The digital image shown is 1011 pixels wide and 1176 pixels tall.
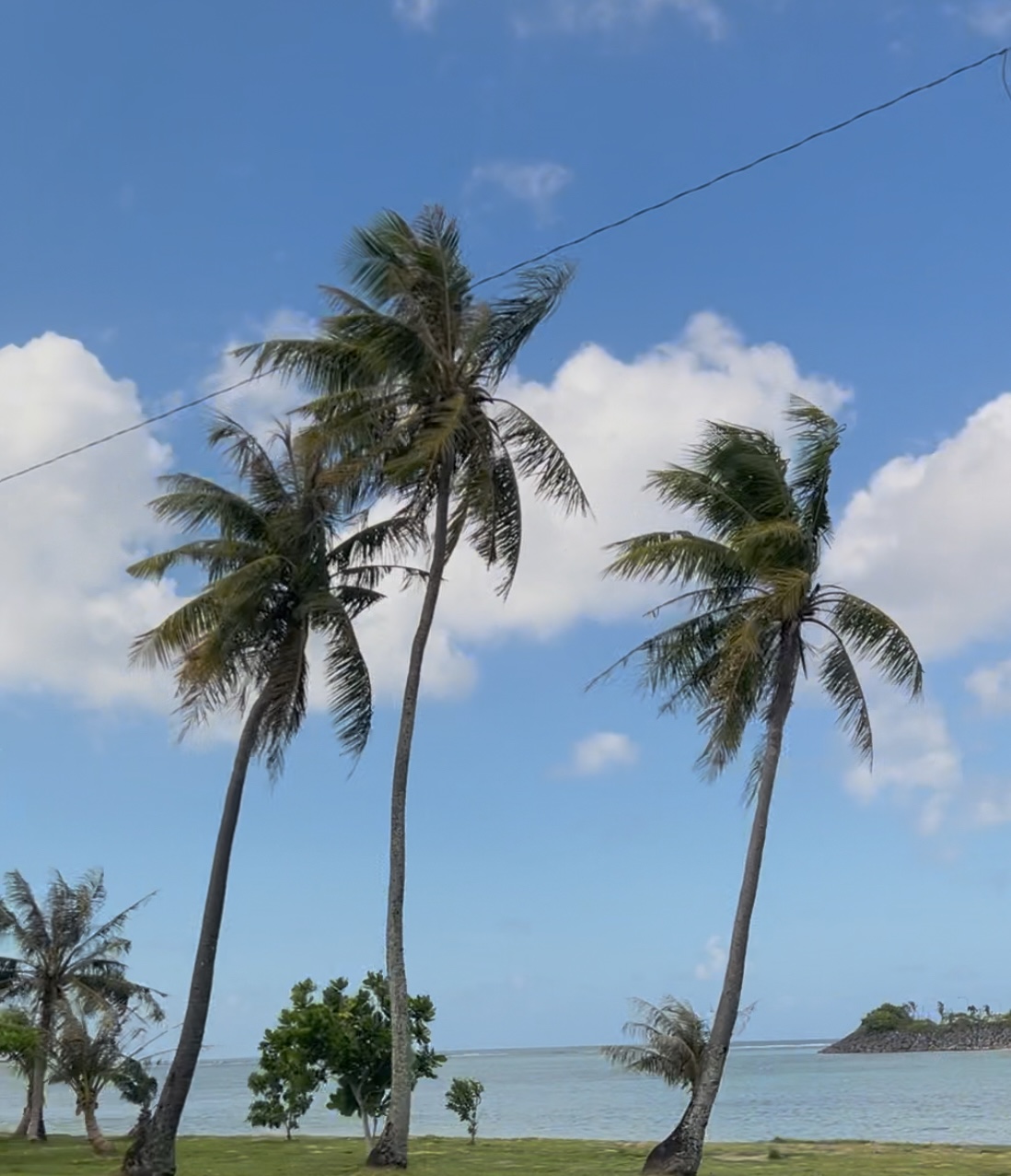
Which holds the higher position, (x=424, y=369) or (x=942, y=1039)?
(x=424, y=369)

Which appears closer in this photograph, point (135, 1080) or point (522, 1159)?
point (522, 1159)

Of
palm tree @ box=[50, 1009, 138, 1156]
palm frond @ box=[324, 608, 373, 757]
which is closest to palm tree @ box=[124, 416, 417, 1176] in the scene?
palm frond @ box=[324, 608, 373, 757]

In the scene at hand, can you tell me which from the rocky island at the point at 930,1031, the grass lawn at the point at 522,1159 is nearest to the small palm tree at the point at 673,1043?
the grass lawn at the point at 522,1159

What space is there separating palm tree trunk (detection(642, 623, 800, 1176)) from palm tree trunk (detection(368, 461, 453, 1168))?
3.53m

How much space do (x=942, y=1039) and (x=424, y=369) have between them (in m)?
132

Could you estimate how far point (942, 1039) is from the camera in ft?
441

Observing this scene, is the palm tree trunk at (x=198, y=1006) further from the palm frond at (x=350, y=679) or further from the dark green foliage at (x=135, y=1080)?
the dark green foliage at (x=135, y=1080)

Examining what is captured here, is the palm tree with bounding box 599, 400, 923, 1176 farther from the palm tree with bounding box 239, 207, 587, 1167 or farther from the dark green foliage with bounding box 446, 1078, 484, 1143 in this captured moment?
the dark green foliage with bounding box 446, 1078, 484, 1143

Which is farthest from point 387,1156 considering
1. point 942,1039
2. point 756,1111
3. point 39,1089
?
point 942,1039

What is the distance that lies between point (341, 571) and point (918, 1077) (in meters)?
71.2

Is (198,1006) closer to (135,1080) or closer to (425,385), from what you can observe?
(425,385)

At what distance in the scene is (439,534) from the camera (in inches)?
792

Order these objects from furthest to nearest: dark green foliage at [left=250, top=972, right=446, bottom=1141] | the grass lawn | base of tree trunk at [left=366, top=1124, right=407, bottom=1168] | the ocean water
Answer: the ocean water, dark green foliage at [left=250, top=972, right=446, bottom=1141], the grass lawn, base of tree trunk at [left=366, top=1124, right=407, bottom=1168]

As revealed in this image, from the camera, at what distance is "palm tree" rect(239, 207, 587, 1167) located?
19.8 metres
